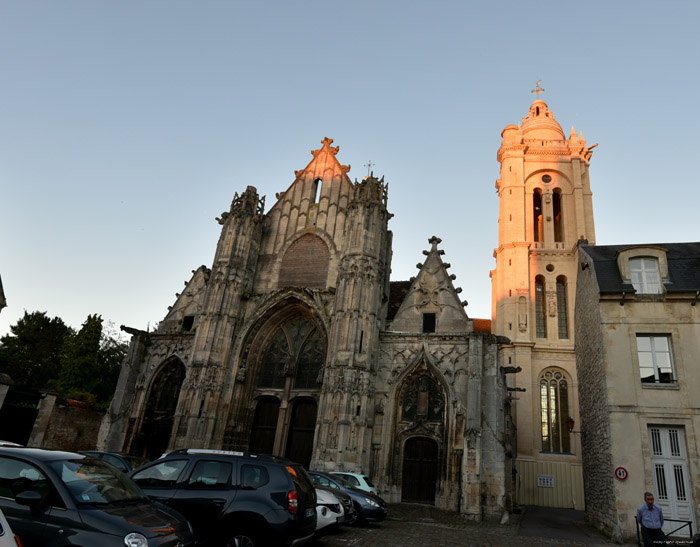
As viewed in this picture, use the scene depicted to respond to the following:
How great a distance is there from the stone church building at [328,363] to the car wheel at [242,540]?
32.7 ft

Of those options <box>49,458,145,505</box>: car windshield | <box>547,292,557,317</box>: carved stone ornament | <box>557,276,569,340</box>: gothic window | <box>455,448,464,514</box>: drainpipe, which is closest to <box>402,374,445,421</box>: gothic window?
<box>455,448,464,514</box>: drainpipe

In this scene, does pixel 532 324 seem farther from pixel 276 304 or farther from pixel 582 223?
pixel 276 304

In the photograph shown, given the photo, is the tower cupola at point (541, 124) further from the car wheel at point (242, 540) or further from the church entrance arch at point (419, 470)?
the car wheel at point (242, 540)

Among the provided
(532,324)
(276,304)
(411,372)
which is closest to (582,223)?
(532,324)

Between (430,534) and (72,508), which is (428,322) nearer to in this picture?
(430,534)

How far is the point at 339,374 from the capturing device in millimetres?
17203

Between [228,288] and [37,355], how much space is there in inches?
821

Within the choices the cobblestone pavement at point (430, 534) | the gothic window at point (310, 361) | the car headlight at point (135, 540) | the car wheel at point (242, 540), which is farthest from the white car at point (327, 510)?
the gothic window at point (310, 361)

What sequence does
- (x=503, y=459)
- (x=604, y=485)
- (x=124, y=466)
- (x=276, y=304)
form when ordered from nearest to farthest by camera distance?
(x=124, y=466), (x=604, y=485), (x=503, y=459), (x=276, y=304)

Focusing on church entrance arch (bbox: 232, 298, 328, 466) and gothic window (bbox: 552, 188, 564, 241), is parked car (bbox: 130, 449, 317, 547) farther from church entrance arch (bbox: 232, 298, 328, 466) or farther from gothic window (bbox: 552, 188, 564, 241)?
gothic window (bbox: 552, 188, 564, 241)

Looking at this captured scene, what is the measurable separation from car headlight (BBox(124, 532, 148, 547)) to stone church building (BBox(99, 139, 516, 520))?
12060 mm

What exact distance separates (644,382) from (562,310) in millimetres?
17402

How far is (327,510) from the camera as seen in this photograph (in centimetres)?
873

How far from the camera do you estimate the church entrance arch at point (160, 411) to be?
67.3ft
